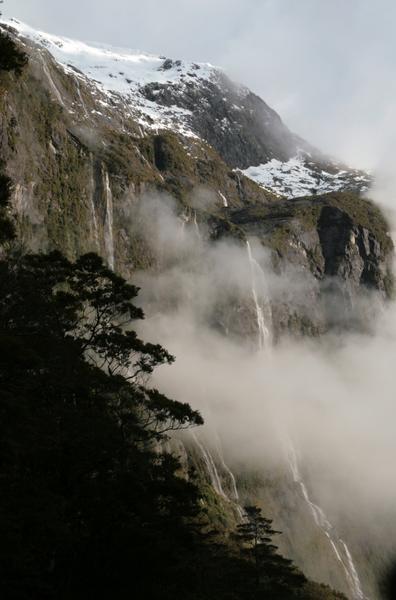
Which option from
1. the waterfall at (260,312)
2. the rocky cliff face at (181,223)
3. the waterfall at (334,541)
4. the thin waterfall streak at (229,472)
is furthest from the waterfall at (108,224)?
the waterfall at (334,541)

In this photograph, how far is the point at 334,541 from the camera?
12194cm

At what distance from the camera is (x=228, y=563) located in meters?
52.3

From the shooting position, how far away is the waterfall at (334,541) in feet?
382

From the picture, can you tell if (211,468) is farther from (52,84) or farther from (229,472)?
(52,84)

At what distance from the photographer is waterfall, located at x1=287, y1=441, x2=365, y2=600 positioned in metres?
116

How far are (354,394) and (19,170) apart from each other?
117 meters

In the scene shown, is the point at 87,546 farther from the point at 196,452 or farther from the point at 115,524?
the point at 196,452

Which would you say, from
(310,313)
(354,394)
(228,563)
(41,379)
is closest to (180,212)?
(310,313)

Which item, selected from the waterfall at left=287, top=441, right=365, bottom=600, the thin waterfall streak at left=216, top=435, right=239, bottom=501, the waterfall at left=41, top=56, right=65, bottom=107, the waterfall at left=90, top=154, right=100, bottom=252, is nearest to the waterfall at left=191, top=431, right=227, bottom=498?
the thin waterfall streak at left=216, top=435, right=239, bottom=501

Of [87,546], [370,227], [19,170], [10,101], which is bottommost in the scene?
[87,546]

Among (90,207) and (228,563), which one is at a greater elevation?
(90,207)

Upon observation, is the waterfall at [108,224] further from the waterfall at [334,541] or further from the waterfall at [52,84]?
→ the waterfall at [334,541]

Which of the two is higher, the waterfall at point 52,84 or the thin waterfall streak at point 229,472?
the waterfall at point 52,84

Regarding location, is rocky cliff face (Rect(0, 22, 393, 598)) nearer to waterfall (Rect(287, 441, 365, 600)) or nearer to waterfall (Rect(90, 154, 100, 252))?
waterfall (Rect(90, 154, 100, 252))
